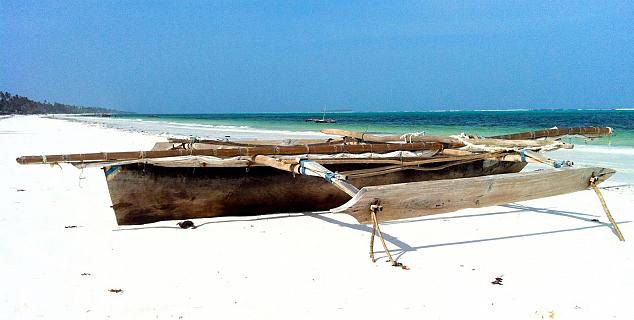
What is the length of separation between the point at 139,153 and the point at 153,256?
1.00 metres

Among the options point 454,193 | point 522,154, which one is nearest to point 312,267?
point 454,193

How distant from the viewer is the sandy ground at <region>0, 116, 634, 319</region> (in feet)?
9.38

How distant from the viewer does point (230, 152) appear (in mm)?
4672

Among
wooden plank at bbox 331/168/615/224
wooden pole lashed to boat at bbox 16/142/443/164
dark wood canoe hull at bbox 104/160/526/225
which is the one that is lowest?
dark wood canoe hull at bbox 104/160/526/225

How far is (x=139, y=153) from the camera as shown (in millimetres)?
4312

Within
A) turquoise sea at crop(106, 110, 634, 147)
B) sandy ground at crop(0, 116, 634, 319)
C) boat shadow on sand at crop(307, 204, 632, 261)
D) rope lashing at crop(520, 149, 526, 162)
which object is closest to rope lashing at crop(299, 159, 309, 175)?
sandy ground at crop(0, 116, 634, 319)

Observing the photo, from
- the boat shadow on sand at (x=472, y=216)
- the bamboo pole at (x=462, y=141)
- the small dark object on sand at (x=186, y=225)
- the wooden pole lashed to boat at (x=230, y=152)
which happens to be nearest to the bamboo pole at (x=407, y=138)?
the bamboo pole at (x=462, y=141)

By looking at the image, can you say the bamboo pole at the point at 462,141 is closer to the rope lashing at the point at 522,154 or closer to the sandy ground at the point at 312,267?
the rope lashing at the point at 522,154

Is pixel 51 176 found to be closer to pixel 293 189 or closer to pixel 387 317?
pixel 293 189

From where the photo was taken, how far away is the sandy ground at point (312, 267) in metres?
2.86

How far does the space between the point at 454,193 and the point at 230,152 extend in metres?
2.13

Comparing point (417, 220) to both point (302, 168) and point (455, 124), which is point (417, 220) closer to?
point (302, 168)

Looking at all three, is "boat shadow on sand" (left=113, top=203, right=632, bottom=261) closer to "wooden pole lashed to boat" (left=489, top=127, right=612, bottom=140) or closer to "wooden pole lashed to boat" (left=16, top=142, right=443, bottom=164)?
"wooden pole lashed to boat" (left=16, top=142, right=443, bottom=164)

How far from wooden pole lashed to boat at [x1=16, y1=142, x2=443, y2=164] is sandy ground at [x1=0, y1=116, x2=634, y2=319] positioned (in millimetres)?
684
